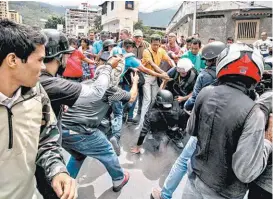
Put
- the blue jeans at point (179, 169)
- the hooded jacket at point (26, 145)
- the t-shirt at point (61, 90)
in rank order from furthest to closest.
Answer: the blue jeans at point (179, 169), the t-shirt at point (61, 90), the hooded jacket at point (26, 145)

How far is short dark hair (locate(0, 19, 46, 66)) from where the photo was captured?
1312mm

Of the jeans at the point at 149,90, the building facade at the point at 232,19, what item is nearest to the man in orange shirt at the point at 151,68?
the jeans at the point at 149,90

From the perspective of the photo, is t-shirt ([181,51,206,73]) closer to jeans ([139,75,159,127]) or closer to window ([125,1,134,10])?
jeans ([139,75,159,127])

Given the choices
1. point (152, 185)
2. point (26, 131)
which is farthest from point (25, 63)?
point (152, 185)

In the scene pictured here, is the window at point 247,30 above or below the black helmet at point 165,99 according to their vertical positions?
above

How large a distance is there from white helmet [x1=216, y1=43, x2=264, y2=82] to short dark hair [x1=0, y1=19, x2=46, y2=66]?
3.41ft

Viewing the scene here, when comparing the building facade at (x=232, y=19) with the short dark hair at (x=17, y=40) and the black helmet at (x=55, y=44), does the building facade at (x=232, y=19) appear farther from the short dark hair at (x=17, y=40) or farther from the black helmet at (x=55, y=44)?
the short dark hair at (x=17, y=40)

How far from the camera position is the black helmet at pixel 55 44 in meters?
1.99

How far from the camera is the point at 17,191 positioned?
133 centimetres

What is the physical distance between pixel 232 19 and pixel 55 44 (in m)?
25.0

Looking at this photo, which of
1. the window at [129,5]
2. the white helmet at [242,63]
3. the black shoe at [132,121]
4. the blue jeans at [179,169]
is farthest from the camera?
the window at [129,5]

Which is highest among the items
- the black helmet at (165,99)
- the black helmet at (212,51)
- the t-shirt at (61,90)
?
the black helmet at (212,51)

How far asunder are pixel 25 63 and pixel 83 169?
7.99 feet

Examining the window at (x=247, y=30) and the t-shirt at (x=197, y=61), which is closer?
the t-shirt at (x=197, y=61)
